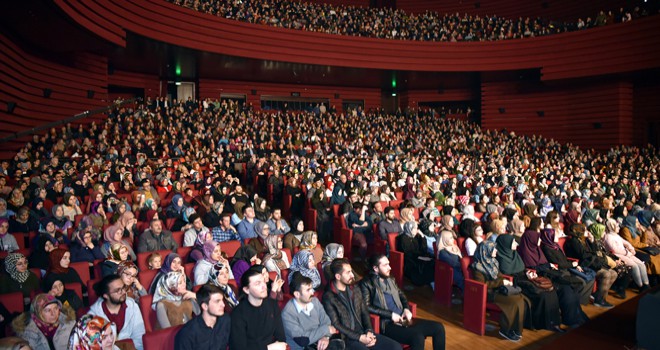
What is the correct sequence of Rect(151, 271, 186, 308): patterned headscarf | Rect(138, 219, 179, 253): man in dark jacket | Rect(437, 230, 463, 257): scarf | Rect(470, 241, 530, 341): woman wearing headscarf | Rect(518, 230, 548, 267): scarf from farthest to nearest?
Rect(437, 230, 463, 257): scarf, Rect(518, 230, 548, 267): scarf, Rect(138, 219, 179, 253): man in dark jacket, Rect(470, 241, 530, 341): woman wearing headscarf, Rect(151, 271, 186, 308): patterned headscarf

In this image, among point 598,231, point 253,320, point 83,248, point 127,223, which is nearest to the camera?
point 253,320

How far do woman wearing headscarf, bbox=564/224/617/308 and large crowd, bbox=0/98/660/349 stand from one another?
0.02 m

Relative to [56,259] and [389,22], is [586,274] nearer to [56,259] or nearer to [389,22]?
[56,259]

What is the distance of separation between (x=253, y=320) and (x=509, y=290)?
8.20 feet

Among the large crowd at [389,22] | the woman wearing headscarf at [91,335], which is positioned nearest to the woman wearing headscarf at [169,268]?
the woman wearing headscarf at [91,335]

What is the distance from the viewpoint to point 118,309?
9.37 feet

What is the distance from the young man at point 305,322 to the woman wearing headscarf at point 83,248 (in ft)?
8.23

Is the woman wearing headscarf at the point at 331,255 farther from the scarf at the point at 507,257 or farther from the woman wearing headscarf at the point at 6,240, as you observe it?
the woman wearing headscarf at the point at 6,240

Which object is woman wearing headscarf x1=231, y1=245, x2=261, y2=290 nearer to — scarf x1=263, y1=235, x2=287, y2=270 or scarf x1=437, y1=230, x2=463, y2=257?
scarf x1=263, y1=235, x2=287, y2=270

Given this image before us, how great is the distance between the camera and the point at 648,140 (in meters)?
15.4

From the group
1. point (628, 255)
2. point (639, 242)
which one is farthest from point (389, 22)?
point (628, 255)

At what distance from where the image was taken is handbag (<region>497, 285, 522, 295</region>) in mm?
3994

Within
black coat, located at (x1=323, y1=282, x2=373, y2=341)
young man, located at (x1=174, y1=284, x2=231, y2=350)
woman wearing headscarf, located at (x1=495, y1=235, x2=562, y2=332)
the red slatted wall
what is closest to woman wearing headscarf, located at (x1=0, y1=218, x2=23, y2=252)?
young man, located at (x1=174, y1=284, x2=231, y2=350)

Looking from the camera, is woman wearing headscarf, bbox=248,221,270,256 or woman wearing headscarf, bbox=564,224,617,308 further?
woman wearing headscarf, bbox=564,224,617,308
